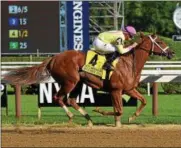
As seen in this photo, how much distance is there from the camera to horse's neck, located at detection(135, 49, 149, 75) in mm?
9906

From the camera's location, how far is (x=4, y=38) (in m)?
21.4

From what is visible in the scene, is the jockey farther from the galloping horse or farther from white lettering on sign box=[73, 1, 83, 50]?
white lettering on sign box=[73, 1, 83, 50]

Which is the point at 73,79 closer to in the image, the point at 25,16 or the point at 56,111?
the point at 56,111

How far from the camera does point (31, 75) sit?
400 inches

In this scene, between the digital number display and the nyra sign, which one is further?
the digital number display

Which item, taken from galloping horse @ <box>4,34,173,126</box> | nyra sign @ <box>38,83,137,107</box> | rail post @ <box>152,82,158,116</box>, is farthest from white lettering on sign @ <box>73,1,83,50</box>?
galloping horse @ <box>4,34,173,126</box>

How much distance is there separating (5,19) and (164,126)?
40.9 feet

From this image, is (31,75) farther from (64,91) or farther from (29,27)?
(29,27)

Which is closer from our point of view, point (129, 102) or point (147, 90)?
point (129, 102)

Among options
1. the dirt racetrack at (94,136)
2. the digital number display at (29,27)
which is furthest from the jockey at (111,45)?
the digital number display at (29,27)

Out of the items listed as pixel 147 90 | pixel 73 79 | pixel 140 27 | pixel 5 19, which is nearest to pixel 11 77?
pixel 73 79

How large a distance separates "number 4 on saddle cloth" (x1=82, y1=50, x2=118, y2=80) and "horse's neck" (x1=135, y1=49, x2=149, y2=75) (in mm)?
436

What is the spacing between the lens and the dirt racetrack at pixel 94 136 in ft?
24.4

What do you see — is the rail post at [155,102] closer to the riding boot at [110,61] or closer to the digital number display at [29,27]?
the riding boot at [110,61]
